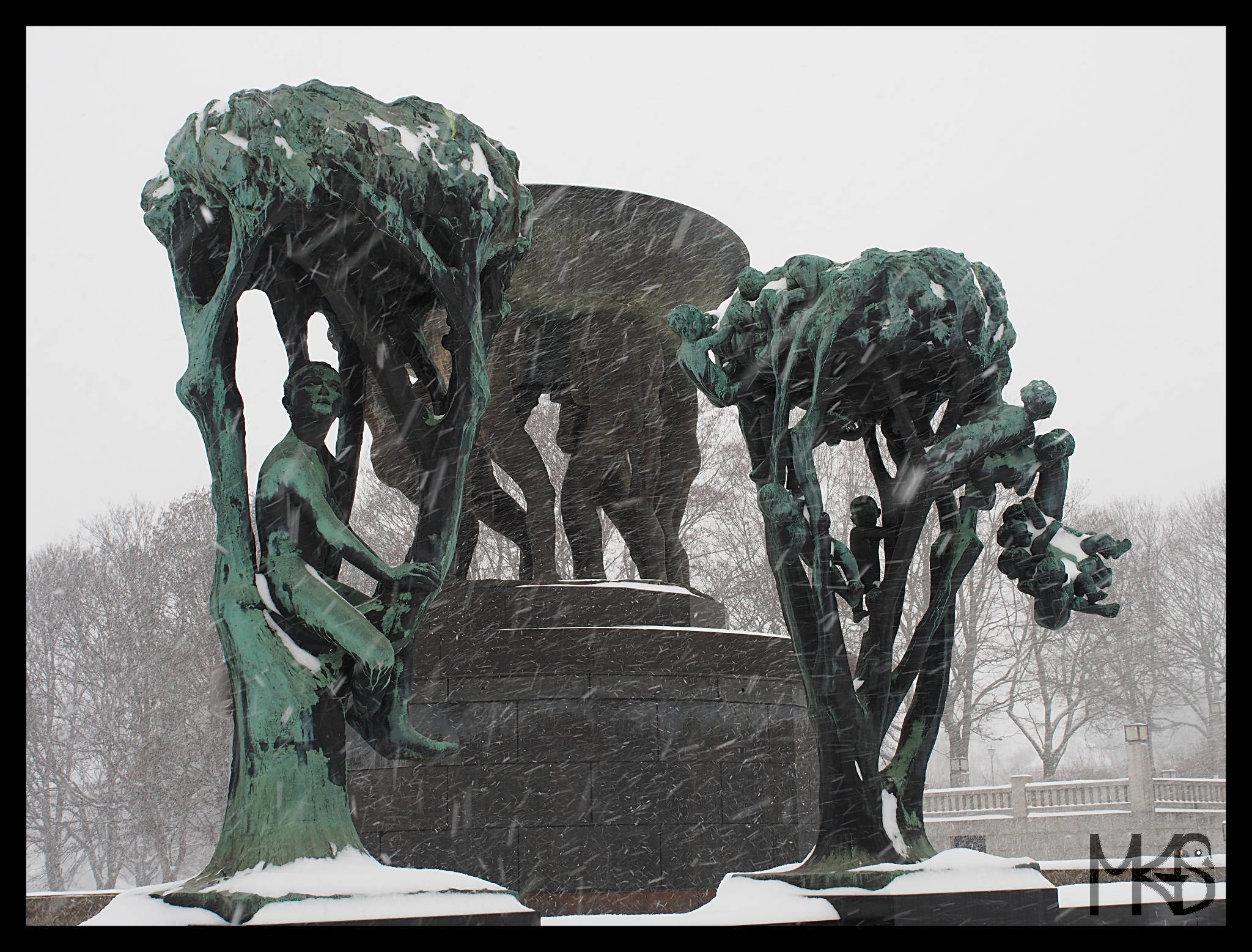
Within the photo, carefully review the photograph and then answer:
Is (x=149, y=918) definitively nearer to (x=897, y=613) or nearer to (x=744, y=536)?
(x=897, y=613)

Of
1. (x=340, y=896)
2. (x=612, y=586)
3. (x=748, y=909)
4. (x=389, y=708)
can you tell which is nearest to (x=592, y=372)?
(x=612, y=586)

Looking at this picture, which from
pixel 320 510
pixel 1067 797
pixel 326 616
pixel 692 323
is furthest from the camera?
pixel 1067 797

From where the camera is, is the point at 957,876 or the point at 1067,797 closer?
the point at 957,876

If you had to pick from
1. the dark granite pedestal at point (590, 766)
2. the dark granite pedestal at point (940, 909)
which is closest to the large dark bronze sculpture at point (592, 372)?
the dark granite pedestal at point (590, 766)

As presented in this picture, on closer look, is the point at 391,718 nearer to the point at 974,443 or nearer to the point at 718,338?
the point at 718,338

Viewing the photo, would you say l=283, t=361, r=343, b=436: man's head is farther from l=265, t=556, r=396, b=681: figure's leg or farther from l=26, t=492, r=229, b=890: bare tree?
l=26, t=492, r=229, b=890: bare tree

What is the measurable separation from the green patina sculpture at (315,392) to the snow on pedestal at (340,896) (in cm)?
9

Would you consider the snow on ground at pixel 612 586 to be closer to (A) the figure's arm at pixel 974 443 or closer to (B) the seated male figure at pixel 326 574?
(A) the figure's arm at pixel 974 443

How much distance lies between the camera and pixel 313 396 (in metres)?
4.95

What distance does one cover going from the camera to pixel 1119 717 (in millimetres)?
31344

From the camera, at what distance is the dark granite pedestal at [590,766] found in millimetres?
6695

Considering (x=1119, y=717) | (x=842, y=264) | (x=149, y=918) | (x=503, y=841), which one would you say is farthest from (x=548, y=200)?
(x=1119, y=717)

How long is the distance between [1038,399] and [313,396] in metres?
3.27

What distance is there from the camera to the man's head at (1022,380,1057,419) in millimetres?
6008
